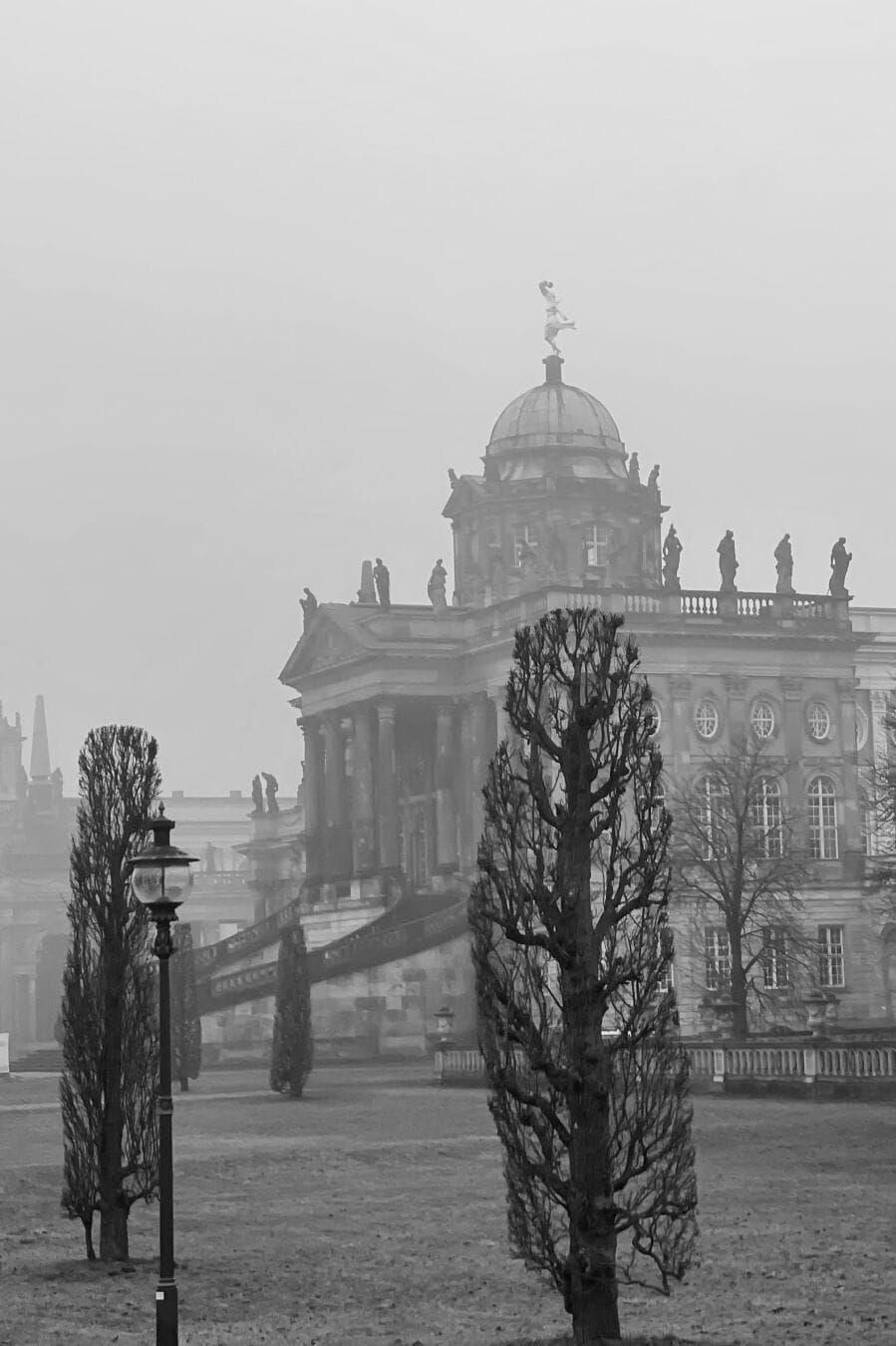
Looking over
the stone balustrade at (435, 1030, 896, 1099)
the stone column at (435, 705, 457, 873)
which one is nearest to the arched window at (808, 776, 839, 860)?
the stone column at (435, 705, 457, 873)

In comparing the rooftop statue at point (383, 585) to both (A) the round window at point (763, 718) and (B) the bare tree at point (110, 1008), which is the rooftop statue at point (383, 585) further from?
(B) the bare tree at point (110, 1008)

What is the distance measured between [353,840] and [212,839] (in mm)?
78890

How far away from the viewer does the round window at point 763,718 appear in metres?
96.4

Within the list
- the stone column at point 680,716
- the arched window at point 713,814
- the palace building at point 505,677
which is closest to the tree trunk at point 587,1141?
the arched window at point 713,814

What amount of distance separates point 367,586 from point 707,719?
69.4ft

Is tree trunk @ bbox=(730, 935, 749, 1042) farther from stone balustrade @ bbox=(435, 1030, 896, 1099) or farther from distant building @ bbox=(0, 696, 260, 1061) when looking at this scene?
distant building @ bbox=(0, 696, 260, 1061)

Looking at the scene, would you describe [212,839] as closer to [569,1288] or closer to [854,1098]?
[854,1098]

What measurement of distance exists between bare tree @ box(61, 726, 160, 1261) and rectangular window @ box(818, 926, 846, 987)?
213ft

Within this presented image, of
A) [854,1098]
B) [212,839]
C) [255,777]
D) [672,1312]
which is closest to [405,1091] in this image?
[854,1098]

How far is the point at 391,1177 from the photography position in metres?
38.8

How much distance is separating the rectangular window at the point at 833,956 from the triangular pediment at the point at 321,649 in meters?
21.7

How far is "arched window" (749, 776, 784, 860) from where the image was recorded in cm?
8362

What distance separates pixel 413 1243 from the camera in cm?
3058

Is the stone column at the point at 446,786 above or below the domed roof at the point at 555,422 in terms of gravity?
below
